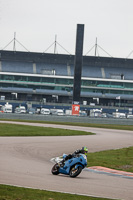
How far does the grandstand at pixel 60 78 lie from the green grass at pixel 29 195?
4136 inches

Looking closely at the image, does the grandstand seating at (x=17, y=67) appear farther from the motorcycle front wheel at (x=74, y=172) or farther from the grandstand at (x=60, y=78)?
the motorcycle front wheel at (x=74, y=172)

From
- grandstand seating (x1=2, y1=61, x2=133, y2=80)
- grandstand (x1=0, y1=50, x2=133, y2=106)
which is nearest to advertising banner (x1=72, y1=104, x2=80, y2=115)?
grandstand (x1=0, y1=50, x2=133, y2=106)

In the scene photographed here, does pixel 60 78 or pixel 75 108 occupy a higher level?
pixel 60 78

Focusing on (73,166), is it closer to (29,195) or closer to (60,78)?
(29,195)

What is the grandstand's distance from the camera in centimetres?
11853

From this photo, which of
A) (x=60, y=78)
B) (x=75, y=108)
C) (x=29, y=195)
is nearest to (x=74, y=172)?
(x=29, y=195)

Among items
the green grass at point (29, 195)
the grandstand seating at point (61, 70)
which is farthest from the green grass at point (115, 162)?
the grandstand seating at point (61, 70)

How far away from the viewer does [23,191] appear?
11.2 metres

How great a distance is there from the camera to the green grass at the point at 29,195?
1052 centimetres

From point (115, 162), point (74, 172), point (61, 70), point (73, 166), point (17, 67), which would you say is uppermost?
point (17, 67)

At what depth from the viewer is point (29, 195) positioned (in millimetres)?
10805

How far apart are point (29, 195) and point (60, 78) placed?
360 ft

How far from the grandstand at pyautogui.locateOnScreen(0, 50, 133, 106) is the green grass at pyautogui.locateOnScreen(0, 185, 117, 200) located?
345ft

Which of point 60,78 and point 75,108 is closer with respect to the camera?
point 75,108
